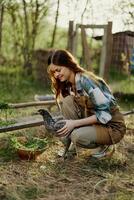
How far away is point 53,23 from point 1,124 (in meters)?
8.27

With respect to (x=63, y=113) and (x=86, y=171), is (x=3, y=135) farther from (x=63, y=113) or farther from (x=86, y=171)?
(x=86, y=171)

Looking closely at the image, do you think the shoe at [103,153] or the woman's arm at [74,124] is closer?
the woman's arm at [74,124]

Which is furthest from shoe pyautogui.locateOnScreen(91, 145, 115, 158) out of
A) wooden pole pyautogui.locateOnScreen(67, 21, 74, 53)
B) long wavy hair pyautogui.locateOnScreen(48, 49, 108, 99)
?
Answer: wooden pole pyautogui.locateOnScreen(67, 21, 74, 53)

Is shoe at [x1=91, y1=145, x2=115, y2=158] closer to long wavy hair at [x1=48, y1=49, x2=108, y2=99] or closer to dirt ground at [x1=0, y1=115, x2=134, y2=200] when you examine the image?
dirt ground at [x1=0, y1=115, x2=134, y2=200]

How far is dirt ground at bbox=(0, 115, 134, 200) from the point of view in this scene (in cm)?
379

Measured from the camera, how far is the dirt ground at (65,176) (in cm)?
379

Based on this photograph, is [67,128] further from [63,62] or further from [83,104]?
[63,62]

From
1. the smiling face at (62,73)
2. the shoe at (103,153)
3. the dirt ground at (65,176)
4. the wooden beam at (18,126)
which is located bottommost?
the dirt ground at (65,176)

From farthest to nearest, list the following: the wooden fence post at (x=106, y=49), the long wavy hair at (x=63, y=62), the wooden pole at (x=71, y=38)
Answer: the wooden pole at (x=71, y=38) → the wooden fence post at (x=106, y=49) → the long wavy hair at (x=63, y=62)

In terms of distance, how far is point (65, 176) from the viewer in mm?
4258

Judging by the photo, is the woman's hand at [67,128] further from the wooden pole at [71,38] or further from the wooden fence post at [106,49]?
the wooden pole at [71,38]

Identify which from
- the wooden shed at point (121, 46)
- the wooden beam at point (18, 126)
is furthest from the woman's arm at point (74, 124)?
the wooden shed at point (121, 46)

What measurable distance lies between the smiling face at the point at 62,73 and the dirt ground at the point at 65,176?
0.88 m

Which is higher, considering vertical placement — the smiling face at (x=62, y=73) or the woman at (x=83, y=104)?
the smiling face at (x=62, y=73)
